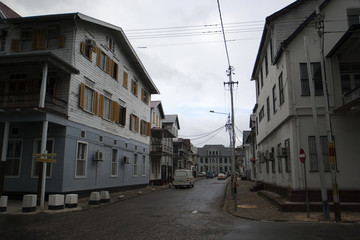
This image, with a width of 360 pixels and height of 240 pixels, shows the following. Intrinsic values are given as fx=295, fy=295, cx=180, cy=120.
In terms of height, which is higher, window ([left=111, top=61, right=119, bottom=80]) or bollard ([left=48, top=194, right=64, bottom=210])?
window ([left=111, top=61, right=119, bottom=80])

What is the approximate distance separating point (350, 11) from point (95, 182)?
17759 mm

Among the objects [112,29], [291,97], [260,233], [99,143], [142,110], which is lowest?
[260,233]

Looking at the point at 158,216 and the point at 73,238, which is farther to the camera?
the point at 158,216

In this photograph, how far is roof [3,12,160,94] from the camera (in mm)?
17266

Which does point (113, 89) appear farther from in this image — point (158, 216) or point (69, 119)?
point (158, 216)

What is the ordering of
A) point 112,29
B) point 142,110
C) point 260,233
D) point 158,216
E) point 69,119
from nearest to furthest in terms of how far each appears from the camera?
point 260,233, point 158,216, point 69,119, point 112,29, point 142,110

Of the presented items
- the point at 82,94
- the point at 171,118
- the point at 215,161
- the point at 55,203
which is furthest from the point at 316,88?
the point at 215,161

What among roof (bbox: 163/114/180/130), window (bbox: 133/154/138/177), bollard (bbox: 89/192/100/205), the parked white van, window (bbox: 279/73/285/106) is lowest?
bollard (bbox: 89/192/100/205)

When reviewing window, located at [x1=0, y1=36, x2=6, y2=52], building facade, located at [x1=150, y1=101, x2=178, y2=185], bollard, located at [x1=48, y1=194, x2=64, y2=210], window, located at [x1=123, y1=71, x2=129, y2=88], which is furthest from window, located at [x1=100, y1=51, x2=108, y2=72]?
building facade, located at [x1=150, y1=101, x2=178, y2=185]

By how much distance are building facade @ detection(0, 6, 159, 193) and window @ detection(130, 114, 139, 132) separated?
3433mm

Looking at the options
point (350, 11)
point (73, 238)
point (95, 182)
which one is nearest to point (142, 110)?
point (95, 182)

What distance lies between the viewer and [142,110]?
3008 cm

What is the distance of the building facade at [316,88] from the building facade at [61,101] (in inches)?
449

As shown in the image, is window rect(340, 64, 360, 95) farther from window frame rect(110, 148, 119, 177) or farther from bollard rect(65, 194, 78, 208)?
window frame rect(110, 148, 119, 177)
